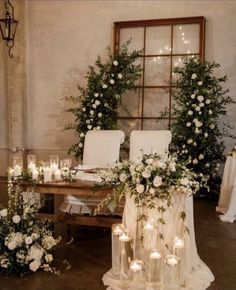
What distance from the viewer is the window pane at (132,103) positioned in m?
5.93

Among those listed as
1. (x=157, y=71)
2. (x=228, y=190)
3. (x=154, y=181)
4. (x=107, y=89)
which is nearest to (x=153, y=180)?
(x=154, y=181)

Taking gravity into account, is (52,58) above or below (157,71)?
above

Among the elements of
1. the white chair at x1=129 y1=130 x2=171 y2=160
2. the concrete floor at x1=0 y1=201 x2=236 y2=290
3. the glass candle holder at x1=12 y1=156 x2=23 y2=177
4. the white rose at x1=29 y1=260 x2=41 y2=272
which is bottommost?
the concrete floor at x1=0 y1=201 x2=236 y2=290

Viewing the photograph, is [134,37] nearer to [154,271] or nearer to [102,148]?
[102,148]

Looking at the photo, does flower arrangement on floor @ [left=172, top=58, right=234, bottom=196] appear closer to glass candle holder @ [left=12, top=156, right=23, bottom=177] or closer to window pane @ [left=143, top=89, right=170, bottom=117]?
window pane @ [left=143, top=89, right=170, bottom=117]

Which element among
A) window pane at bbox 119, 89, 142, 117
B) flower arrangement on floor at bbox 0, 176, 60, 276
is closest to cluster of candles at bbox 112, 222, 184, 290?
flower arrangement on floor at bbox 0, 176, 60, 276

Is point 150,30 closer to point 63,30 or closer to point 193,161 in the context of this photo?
point 63,30

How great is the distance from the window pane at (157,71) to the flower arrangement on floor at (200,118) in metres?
0.34

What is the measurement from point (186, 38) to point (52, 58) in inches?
84.9

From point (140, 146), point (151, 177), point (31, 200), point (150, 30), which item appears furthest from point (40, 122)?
point (151, 177)

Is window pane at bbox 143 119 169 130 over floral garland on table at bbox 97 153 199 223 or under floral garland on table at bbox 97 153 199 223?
over

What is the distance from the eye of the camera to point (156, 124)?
5887mm

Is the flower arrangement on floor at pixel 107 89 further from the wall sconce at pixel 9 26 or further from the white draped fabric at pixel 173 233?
the white draped fabric at pixel 173 233

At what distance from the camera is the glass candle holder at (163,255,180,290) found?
2.62 meters
